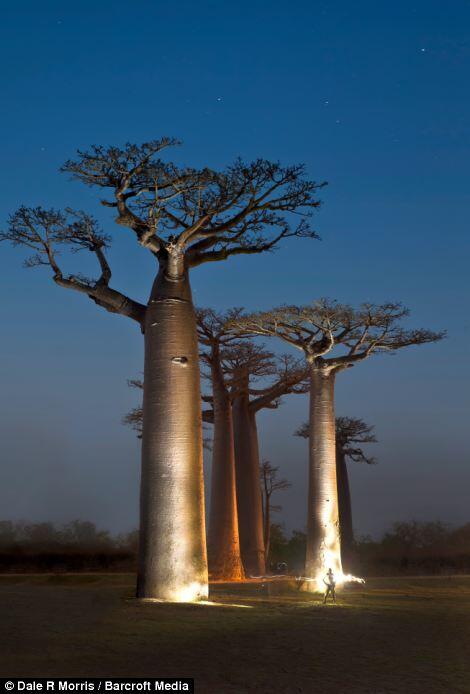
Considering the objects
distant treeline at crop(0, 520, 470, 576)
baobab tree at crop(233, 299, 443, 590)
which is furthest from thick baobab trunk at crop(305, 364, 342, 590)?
distant treeline at crop(0, 520, 470, 576)

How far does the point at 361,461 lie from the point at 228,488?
315 inches

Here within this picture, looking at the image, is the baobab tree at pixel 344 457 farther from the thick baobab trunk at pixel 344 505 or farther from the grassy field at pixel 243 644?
the grassy field at pixel 243 644

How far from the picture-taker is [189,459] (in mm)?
9055

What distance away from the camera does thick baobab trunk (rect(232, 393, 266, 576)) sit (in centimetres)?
1834

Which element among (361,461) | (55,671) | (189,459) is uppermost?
(361,461)

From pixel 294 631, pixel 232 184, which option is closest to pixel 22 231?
pixel 232 184

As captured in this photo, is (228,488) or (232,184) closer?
(232,184)

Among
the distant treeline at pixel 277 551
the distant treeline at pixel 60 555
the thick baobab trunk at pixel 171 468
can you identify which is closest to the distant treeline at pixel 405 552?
the distant treeline at pixel 277 551

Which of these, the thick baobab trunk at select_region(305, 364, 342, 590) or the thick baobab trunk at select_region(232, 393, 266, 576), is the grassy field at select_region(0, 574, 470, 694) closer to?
the thick baobab trunk at select_region(305, 364, 342, 590)

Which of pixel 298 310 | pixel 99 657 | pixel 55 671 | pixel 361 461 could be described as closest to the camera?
pixel 55 671

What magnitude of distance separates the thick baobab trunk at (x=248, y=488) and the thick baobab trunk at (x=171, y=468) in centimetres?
950

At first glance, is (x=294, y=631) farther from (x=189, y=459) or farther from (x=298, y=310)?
(x=298, y=310)

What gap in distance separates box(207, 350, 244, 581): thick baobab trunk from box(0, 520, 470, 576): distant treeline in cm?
473

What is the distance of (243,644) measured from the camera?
18.6ft
